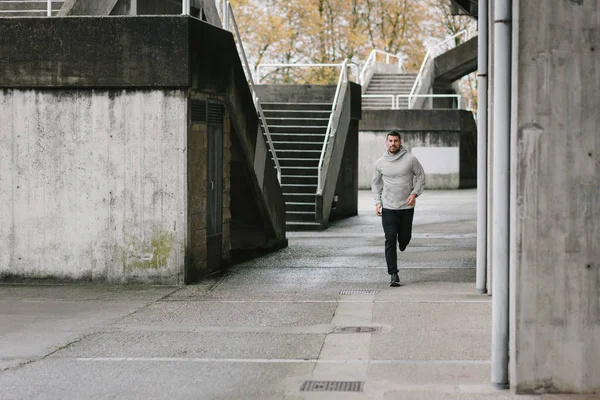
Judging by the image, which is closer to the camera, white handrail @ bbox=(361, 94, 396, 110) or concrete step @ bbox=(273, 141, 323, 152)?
concrete step @ bbox=(273, 141, 323, 152)

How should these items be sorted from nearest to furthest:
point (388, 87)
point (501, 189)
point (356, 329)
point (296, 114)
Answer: point (501, 189) < point (356, 329) < point (296, 114) < point (388, 87)

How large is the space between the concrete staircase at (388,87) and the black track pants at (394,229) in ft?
92.7

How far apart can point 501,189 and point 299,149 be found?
51.6 feet

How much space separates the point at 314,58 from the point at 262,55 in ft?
10.3

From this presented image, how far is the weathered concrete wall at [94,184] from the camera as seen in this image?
39.1ft

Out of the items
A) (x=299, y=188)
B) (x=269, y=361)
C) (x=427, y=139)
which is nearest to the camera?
(x=269, y=361)

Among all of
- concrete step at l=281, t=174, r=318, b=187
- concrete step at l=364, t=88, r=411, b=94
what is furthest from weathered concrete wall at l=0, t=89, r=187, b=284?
concrete step at l=364, t=88, r=411, b=94

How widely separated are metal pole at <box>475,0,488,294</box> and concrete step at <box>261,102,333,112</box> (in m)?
11.8

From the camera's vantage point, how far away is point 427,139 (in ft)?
122

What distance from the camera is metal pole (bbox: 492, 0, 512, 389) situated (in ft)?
21.7

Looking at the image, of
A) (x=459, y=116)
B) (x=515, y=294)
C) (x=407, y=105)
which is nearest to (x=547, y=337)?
(x=515, y=294)

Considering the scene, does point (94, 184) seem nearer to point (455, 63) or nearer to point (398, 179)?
point (398, 179)

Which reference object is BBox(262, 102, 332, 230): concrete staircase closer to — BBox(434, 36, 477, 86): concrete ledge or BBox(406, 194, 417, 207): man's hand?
BBox(406, 194, 417, 207): man's hand

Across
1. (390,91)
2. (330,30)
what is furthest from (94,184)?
(330,30)
